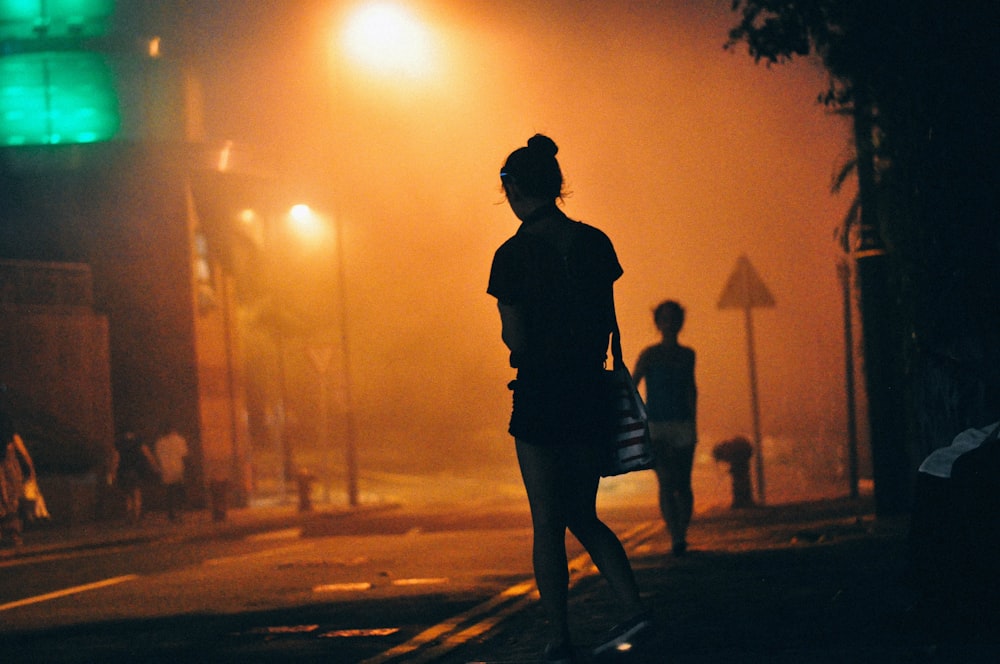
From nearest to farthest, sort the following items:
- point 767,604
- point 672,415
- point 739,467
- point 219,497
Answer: point 767,604, point 672,415, point 739,467, point 219,497

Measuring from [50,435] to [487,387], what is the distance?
3769 centimetres

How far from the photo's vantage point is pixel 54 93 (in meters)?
33.8

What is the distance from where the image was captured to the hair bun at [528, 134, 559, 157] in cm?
581

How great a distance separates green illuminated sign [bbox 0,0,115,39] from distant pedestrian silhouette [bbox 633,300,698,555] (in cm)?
2457

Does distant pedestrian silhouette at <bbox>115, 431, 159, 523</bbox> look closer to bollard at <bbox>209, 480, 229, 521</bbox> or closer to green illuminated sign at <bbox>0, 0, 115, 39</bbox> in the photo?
bollard at <bbox>209, 480, 229, 521</bbox>

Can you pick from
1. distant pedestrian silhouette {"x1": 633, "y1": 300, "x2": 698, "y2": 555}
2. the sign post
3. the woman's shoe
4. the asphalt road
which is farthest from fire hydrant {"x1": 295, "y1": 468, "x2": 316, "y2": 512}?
the woman's shoe

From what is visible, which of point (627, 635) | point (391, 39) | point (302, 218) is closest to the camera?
point (627, 635)

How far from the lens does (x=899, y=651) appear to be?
5.86 metres

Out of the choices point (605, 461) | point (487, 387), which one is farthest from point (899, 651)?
point (487, 387)

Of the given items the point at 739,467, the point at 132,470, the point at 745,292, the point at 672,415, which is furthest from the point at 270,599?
the point at 132,470

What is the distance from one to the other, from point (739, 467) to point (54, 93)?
20039 mm

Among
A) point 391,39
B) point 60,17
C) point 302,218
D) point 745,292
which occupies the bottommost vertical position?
point 745,292

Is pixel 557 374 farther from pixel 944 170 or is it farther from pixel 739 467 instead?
pixel 739 467

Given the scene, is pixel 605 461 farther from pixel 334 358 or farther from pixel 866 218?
pixel 334 358
